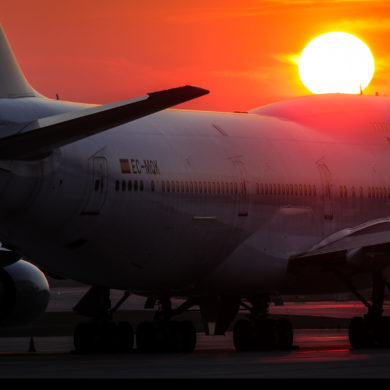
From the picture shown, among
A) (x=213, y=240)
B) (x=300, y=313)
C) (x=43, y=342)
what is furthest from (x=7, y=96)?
(x=300, y=313)

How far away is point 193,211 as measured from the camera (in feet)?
89.7

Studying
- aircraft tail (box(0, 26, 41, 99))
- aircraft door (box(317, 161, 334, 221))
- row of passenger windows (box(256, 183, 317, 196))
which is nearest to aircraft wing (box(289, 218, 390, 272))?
aircraft door (box(317, 161, 334, 221))

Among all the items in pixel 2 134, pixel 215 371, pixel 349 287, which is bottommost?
pixel 215 371

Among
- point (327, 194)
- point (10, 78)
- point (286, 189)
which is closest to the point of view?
point (10, 78)

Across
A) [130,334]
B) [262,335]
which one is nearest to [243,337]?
[262,335]

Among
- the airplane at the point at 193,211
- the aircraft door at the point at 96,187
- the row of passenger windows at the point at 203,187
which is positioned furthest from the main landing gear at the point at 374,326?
the aircraft door at the point at 96,187

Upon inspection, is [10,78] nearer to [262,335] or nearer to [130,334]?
[130,334]

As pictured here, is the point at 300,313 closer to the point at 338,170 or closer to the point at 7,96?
the point at 338,170

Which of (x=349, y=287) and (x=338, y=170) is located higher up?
(x=338, y=170)

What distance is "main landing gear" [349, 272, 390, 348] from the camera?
95.8 ft

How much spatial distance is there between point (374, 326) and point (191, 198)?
540 centimetres

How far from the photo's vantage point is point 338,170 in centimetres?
3061

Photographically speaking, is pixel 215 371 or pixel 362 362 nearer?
pixel 215 371

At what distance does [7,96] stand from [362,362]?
29.6ft
